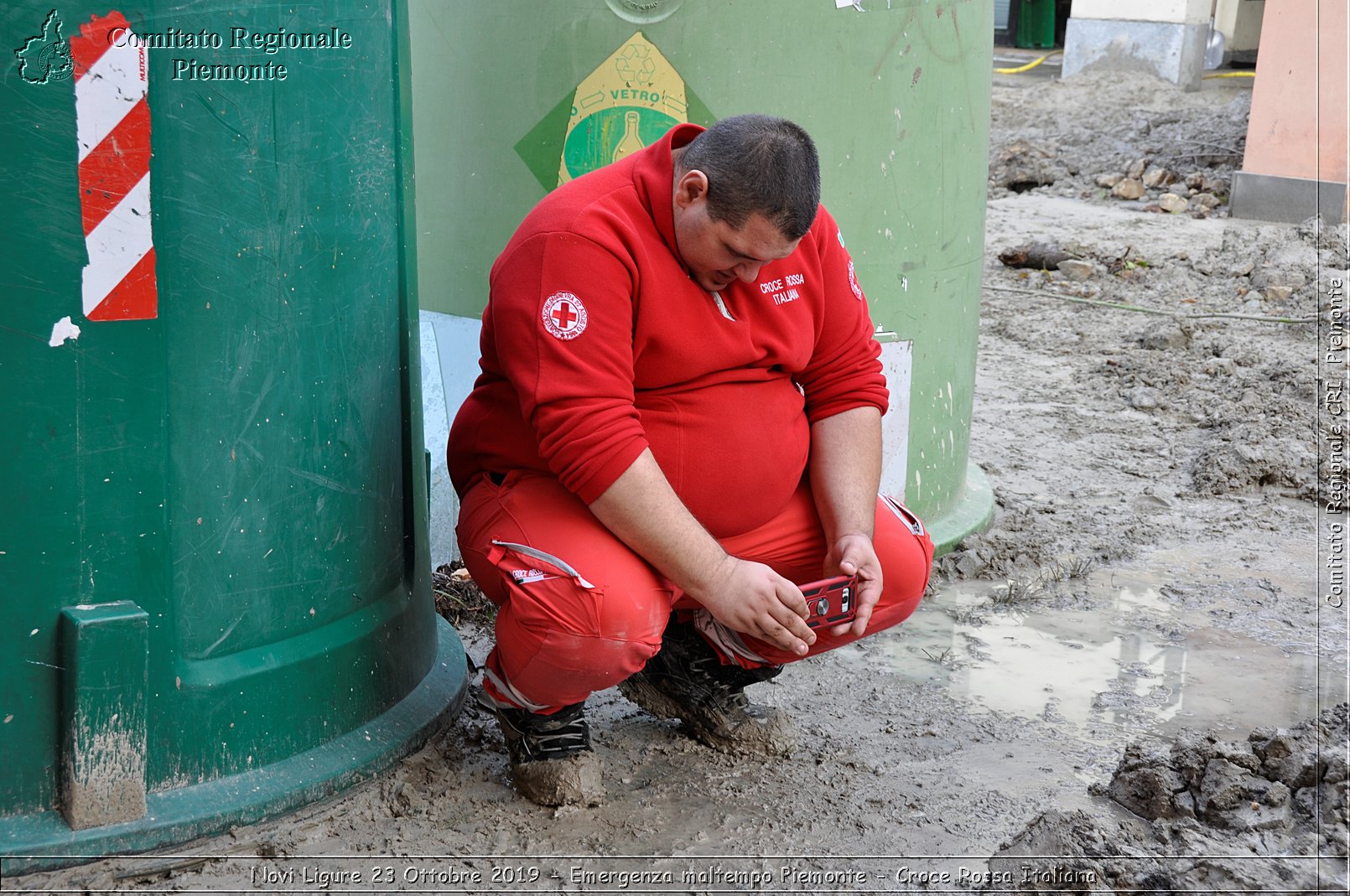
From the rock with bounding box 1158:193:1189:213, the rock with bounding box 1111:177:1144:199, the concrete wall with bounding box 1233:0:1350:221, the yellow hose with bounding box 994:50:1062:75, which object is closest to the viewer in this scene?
the concrete wall with bounding box 1233:0:1350:221

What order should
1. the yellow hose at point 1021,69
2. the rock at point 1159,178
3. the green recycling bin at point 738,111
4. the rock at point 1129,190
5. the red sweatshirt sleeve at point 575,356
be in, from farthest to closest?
the yellow hose at point 1021,69, the rock at point 1159,178, the rock at point 1129,190, the green recycling bin at point 738,111, the red sweatshirt sleeve at point 575,356

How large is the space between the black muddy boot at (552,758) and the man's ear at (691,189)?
33.7 inches

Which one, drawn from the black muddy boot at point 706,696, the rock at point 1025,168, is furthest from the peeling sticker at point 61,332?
the rock at point 1025,168

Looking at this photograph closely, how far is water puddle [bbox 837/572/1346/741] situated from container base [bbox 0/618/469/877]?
1.00 metres

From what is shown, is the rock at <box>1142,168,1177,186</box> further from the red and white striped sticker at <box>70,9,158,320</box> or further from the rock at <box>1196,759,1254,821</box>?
the red and white striped sticker at <box>70,9,158,320</box>

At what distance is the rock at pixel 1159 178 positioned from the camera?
8164mm

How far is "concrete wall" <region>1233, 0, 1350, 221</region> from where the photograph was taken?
6.96 meters

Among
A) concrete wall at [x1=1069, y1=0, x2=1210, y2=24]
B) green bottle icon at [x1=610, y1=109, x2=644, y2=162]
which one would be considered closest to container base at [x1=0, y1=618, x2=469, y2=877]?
green bottle icon at [x1=610, y1=109, x2=644, y2=162]

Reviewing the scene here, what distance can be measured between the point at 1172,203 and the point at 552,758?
661 cm

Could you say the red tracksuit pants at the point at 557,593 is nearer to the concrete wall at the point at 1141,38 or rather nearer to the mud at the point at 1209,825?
the mud at the point at 1209,825

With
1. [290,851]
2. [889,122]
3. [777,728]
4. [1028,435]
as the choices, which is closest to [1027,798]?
[777,728]

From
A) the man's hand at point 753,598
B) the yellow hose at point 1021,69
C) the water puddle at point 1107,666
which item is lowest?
the water puddle at point 1107,666

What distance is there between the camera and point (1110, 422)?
14.6ft

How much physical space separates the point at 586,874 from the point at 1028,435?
111 inches
